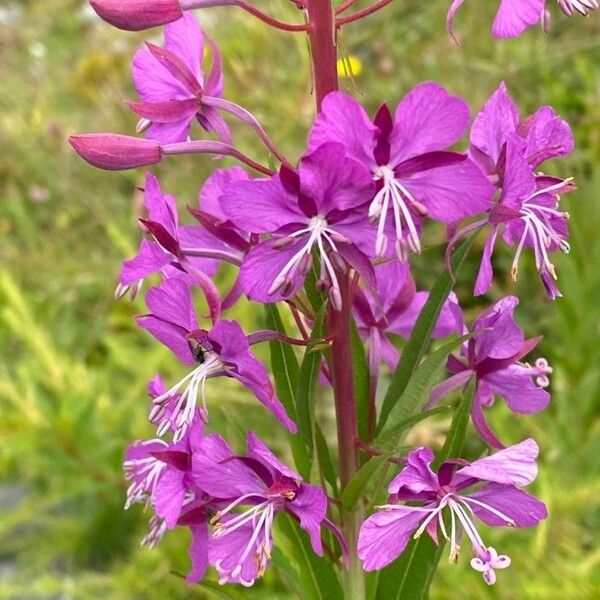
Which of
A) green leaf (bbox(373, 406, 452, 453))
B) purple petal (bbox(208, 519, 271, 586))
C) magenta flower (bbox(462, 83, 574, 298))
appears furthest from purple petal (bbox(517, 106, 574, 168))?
purple petal (bbox(208, 519, 271, 586))

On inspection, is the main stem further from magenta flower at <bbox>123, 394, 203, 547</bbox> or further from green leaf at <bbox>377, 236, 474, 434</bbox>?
magenta flower at <bbox>123, 394, 203, 547</bbox>

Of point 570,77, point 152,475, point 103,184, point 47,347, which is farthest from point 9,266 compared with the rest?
point 152,475

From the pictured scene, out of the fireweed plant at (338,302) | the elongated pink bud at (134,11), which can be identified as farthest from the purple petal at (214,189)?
the elongated pink bud at (134,11)

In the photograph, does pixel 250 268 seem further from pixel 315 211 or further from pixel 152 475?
pixel 152 475

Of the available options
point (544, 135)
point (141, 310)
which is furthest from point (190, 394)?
point (141, 310)

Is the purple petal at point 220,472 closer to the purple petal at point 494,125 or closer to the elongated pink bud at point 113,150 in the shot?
the elongated pink bud at point 113,150

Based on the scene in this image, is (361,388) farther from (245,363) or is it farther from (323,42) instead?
(323,42)
